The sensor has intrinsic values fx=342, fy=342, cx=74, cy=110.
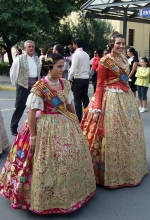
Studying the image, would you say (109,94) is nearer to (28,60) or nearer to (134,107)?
(134,107)

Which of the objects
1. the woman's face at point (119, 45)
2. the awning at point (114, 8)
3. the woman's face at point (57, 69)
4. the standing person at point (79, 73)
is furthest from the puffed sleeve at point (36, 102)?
the awning at point (114, 8)

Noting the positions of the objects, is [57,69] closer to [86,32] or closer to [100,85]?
[100,85]

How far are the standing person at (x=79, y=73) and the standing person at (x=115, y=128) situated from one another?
112 inches

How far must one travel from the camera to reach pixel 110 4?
→ 10.3 meters

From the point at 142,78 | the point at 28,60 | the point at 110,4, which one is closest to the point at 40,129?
the point at 28,60

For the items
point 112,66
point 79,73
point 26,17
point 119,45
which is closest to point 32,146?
point 112,66

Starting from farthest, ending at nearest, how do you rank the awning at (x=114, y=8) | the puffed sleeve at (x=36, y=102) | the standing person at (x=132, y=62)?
1. the awning at (x=114, y=8)
2. the standing person at (x=132, y=62)
3. the puffed sleeve at (x=36, y=102)

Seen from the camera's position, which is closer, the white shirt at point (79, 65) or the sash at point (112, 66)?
the sash at point (112, 66)

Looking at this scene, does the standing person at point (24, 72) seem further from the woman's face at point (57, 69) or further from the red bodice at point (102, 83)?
the woman's face at point (57, 69)

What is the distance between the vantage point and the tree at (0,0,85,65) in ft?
51.3

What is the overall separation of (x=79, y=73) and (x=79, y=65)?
6.5 inches

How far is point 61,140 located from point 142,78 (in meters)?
6.11

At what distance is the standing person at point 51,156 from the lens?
3.37 m

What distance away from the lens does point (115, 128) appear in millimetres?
4074
